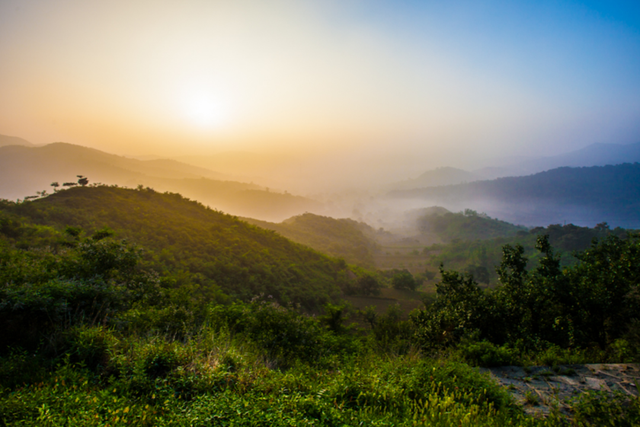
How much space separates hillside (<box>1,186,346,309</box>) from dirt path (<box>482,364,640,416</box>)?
1701 cm

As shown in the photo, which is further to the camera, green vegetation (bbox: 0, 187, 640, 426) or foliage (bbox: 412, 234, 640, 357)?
foliage (bbox: 412, 234, 640, 357)

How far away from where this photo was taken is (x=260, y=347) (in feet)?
26.8

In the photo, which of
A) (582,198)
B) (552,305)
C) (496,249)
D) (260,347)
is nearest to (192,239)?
(260,347)

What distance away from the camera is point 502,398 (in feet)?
16.5

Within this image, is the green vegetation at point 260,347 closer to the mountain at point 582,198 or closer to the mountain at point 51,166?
the mountain at point 51,166


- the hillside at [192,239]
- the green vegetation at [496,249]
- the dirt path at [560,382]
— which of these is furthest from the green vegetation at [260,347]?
the green vegetation at [496,249]

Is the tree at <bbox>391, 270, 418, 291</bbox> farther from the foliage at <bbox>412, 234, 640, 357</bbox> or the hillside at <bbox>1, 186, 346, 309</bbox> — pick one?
the foliage at <bbox>412, 234, 640, 357</bbox>

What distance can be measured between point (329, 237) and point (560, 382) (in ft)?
230

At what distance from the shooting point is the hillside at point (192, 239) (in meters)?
19.9

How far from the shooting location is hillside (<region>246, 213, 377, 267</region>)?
64.0m

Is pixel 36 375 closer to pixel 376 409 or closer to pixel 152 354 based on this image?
pixel 152 354

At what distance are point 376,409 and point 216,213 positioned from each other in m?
33.2

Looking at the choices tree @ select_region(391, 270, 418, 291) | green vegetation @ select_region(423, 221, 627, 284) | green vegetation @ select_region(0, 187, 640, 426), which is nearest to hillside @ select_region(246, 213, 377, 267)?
tree @ select_region(391, 270, 418, 291)

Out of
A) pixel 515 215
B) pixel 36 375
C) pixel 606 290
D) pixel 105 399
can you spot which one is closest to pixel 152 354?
pixel 105 399
